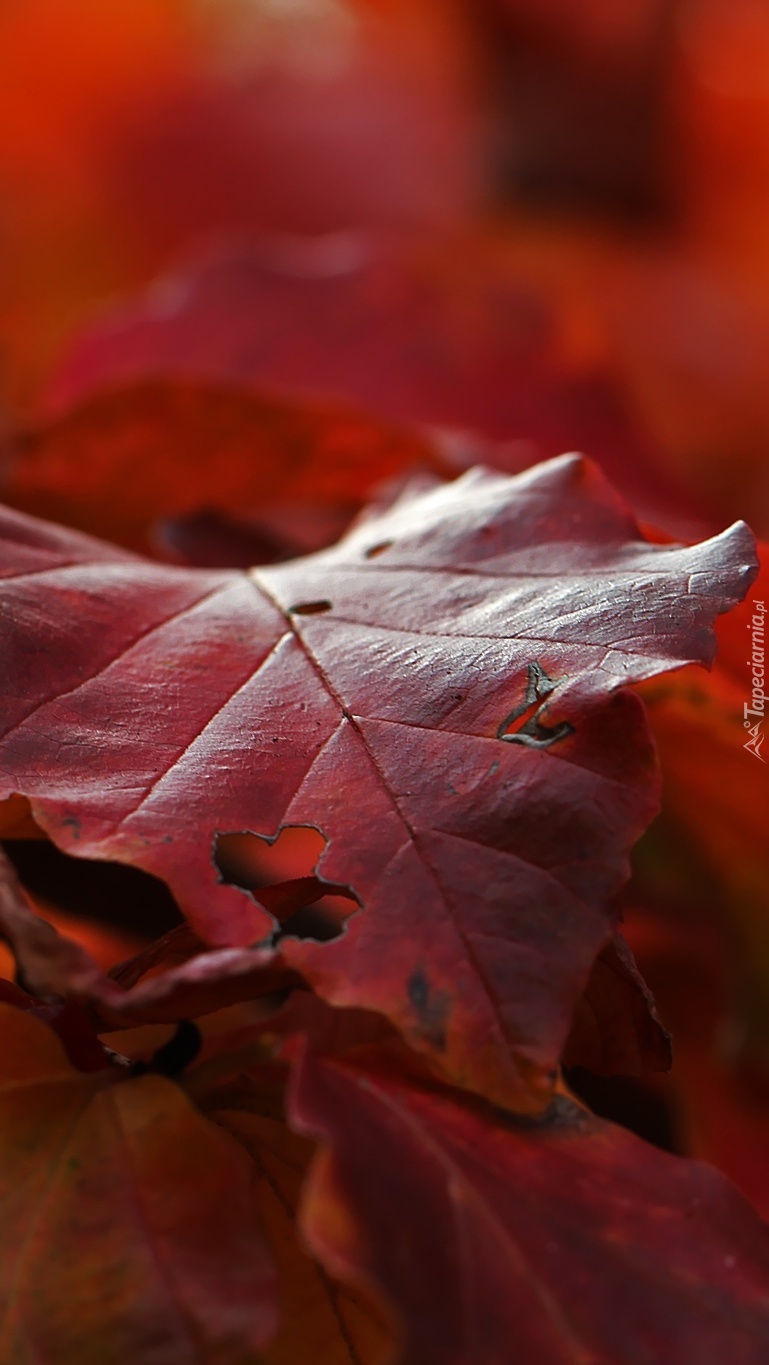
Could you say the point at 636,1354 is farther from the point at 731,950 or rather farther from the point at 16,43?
the point at 16,43

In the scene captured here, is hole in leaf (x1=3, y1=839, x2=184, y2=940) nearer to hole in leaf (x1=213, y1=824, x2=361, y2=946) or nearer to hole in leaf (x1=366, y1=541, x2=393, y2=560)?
hole in leaf (x1=213, y1=824, x2=361, y2=946)

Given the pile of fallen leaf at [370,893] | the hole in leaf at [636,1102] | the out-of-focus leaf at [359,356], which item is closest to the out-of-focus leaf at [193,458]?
the pile of fallen leaf at [370,893]

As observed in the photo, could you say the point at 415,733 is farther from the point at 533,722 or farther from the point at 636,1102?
the point at 636,1102

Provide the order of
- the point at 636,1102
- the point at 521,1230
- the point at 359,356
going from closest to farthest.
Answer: the point at 521,1230 → the point at 636,1102 → the point at 359,356

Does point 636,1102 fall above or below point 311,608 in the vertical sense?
below

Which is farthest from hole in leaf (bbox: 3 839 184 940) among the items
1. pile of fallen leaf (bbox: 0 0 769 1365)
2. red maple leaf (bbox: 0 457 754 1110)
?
red maple leaf (bbox: 0 457 754 1110)

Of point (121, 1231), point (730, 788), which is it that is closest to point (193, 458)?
point (730, 788)

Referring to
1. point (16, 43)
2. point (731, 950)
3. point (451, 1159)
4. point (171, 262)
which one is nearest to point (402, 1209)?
point (451, 1159)
